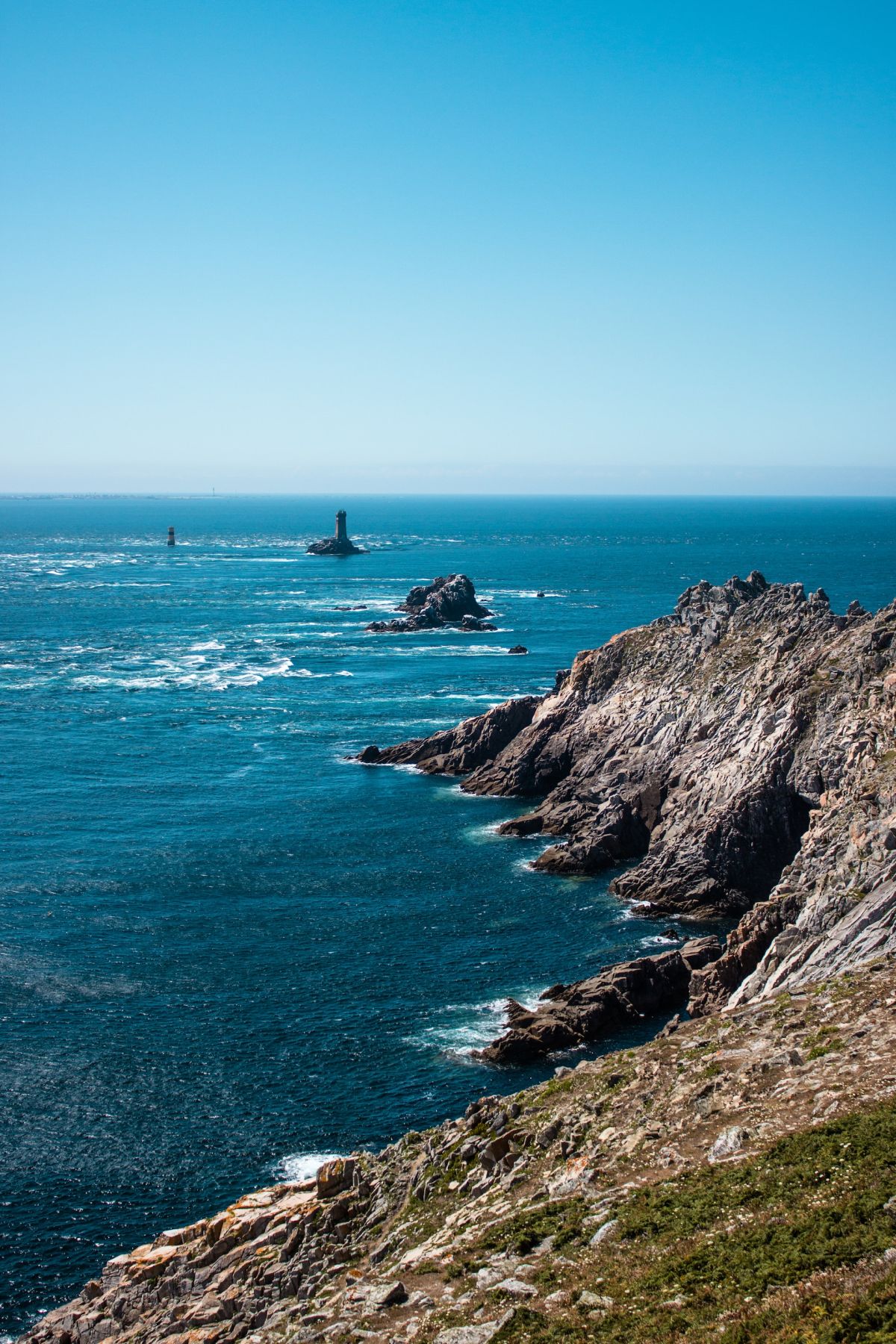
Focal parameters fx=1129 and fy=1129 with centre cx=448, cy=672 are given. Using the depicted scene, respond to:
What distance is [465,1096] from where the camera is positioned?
4975 centimetres

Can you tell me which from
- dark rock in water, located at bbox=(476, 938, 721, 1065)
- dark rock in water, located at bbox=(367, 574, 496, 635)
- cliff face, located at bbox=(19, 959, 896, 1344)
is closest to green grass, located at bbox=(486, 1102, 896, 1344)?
cliff face, located at bbox=(19, 959, 896, 1344)

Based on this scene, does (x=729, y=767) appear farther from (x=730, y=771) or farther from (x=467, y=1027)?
(x=467, y=1027)

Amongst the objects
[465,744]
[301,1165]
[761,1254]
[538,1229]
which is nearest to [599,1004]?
[301,1165]

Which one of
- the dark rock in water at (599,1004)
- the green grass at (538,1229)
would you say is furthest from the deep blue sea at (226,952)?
the green grass at (538,1229)

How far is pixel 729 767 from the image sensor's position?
7875 cm

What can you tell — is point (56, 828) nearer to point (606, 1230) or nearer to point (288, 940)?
point (288, 940)

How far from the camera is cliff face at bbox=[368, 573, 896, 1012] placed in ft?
169

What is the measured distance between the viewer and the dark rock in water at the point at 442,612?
18438 cm

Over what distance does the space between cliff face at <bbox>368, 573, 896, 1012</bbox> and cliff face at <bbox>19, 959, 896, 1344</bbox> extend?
12.0m

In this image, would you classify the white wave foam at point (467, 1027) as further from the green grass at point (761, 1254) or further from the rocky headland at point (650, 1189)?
the green grass at point (761, 1254)

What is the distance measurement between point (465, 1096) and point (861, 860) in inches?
787

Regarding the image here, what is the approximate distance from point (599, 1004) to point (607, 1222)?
98.1 feet

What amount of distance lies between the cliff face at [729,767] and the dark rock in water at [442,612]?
78.7 m

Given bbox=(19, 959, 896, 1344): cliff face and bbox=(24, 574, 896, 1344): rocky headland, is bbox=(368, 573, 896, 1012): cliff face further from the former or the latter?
bbox=(19, 959, 896, 1344): cliff face
